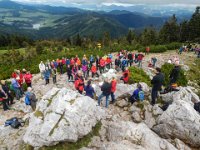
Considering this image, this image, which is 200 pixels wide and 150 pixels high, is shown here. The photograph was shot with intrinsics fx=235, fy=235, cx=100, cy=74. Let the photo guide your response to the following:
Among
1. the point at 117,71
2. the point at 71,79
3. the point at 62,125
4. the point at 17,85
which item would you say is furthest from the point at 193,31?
the point at 62,125

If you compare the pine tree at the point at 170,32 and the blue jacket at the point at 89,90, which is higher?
the blue jacket at the point at 89,90

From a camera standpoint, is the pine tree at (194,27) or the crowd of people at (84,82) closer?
the crowd of people at (84,82)

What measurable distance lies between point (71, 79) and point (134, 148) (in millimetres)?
15494

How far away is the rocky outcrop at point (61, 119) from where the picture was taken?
1157 cm

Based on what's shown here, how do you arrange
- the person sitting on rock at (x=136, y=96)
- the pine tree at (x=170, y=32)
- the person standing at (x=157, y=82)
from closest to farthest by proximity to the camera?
1. the person standing at (x=157, y=82)
2. the person sitting on rock at (x=136, y=96)
3. the pine tree at (x=170, y=32)

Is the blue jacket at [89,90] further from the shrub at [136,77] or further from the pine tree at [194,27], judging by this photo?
the pine tree at [194,27]

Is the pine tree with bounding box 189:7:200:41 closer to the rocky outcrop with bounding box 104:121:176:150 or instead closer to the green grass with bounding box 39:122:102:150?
the rocky outcrop with bounding box 104:121:176:150

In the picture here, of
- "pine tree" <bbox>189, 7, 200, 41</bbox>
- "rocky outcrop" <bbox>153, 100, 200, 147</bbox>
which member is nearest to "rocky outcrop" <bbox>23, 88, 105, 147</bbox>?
"rocky outcrop" <bbox>153, 100, 200, 147</bbox>

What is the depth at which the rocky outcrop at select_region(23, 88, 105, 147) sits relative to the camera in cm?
1157

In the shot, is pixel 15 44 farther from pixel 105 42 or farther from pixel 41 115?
pixel 41 115

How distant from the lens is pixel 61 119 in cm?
1216

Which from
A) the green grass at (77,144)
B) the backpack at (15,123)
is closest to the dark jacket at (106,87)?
the green grass at (77,144)

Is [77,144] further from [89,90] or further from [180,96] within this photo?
[180,96]

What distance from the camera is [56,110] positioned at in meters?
12.6
